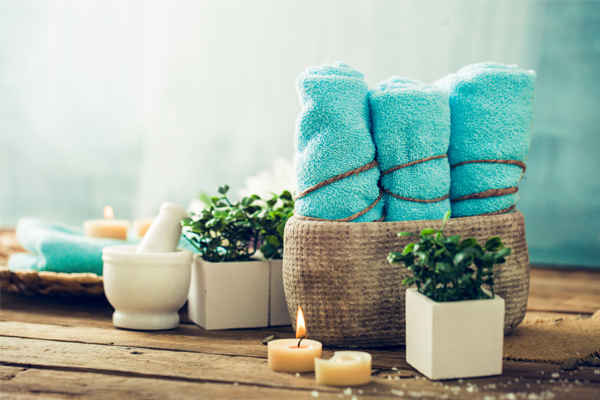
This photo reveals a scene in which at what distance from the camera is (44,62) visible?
1.71 m

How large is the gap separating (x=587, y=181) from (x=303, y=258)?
101cm

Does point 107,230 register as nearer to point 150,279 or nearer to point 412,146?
point 150,279

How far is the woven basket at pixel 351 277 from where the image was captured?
701 mm

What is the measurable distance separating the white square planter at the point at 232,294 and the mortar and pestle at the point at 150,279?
0.10ft

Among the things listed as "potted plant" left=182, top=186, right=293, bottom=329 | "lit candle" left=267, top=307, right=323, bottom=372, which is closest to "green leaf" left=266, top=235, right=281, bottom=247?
"potted plant" left=182, top=186, right=293, bottom=329

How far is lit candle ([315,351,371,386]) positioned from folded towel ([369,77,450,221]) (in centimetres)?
22

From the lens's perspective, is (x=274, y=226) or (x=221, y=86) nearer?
(x=274, y=226)

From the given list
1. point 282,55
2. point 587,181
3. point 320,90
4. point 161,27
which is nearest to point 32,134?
point 161,27

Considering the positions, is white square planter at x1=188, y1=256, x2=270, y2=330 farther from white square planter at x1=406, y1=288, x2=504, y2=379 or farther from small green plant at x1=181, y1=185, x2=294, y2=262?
white square planter at x1=406, y1=288, x2=504, y2=379

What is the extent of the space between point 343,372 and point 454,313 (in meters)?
0.13

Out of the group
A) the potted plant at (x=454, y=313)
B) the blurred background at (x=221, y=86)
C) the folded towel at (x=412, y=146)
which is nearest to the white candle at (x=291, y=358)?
the potted plant at (x=454, y=313)

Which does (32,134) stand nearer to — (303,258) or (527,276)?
(303,258)

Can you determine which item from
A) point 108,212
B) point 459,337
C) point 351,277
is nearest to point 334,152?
point 351,277

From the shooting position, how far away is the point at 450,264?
60cm
